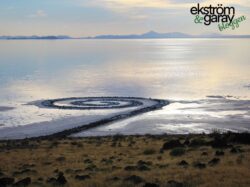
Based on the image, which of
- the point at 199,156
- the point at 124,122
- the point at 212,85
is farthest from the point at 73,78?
the point at 199,156

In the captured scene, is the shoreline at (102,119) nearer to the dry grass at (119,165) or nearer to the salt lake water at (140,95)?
the salt lake water at (140,95)

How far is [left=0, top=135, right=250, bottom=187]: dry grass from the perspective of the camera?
21484 millimetres

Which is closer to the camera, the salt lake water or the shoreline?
the shoreline

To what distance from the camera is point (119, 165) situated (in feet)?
90.8

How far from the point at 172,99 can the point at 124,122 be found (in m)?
24.2

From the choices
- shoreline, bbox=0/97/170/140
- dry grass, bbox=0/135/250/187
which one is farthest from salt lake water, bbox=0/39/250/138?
dry grass, bbox=0/135/250/187

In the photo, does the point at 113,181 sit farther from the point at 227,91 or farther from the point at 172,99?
the point at 227,91

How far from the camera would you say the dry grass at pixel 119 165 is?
70.5 feet

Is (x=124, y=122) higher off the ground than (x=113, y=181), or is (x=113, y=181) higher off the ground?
(x=113, y=181)

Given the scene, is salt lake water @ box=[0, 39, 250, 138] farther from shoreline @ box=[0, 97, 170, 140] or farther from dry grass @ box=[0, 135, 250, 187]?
dry grass @ box=[0, 135, 250, 187]

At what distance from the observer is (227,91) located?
100312mm

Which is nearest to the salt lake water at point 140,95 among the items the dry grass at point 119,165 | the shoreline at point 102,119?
the shoreline at point 102,119

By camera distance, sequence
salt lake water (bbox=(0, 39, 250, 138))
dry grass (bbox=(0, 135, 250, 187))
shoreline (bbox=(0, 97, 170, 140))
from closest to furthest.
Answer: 1. dry grass (bbox=(0, 135, 250, 187))
2. shoreline (bbox=(0, 97, 170, 140))
3. salt lake water (bbox=(0, 39, 250, 138))

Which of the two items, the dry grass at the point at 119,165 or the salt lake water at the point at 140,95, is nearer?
the dry grass at the point at 119,165
